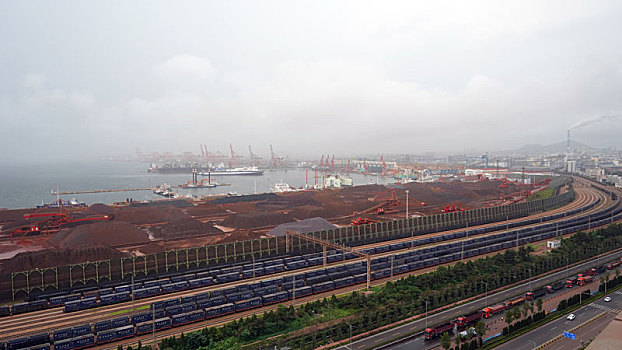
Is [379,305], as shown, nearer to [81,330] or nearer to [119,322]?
[119,322]

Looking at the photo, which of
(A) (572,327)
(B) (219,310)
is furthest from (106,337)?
(A) (572,327)

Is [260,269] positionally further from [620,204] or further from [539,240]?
[620,204]

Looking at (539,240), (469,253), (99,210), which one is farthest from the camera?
(99,210)

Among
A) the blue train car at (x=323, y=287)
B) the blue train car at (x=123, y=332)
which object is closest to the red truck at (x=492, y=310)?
the blue train car at (x=323, y=287)

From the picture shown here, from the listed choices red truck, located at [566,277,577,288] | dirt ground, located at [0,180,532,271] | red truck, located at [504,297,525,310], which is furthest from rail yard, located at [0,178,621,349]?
red truck, located at [504,297,525,310]

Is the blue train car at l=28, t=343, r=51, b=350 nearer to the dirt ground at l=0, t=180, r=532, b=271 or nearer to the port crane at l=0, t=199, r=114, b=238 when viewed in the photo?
the dirt ground at l=0, t=180, r=532, b=271

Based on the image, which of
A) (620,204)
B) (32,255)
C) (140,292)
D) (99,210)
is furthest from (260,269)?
(620,204)
